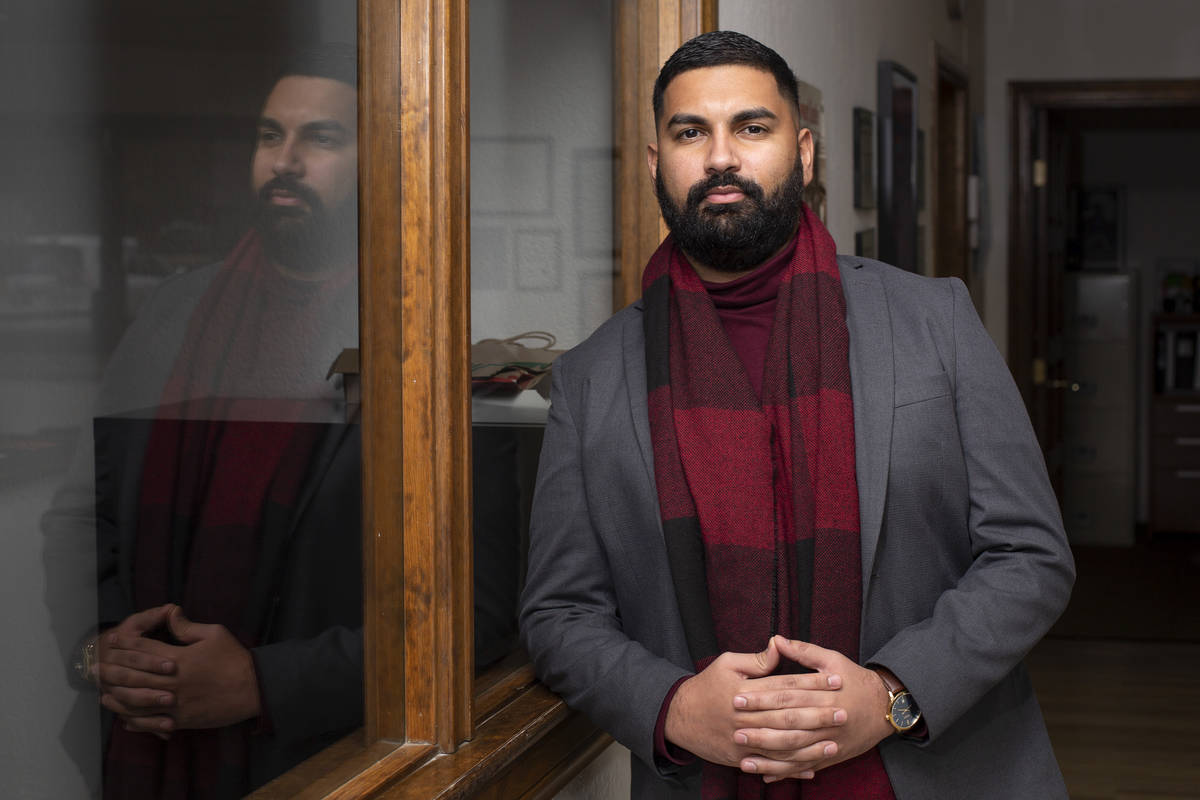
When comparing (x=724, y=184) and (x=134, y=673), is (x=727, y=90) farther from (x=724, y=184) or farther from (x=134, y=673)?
(x=134, y=673)

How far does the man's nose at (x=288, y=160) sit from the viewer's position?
1.23 m

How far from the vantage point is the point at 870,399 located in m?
1.45

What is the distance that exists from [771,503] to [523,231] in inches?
24.8

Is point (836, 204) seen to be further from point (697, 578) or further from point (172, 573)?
point (172, 573)

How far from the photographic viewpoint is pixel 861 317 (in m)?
1.52

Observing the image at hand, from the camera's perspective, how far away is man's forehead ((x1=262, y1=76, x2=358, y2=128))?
122 centimetres

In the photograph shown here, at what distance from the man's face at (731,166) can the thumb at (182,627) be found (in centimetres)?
74

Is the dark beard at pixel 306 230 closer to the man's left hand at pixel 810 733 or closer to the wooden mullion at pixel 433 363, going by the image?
the wooden mullion at pixel 433 363

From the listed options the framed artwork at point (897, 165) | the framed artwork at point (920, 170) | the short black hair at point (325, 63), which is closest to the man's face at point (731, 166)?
the short black hair at point (325, 63)

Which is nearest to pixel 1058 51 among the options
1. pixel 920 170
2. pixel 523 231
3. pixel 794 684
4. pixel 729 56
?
pixel 920 170

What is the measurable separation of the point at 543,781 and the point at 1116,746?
2.99 m

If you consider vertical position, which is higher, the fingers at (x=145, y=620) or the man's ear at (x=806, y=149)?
the man's ear at (x=806, y=149)

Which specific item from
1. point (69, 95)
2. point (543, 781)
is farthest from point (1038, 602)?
point (69, 95)

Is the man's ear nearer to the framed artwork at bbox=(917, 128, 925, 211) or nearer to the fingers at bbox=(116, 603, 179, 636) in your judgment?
the fingers at bbox=(116, 603, 179, 636)
